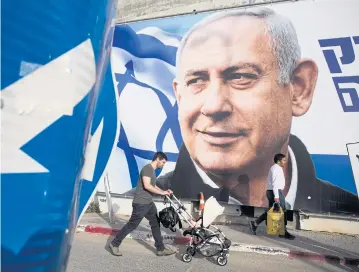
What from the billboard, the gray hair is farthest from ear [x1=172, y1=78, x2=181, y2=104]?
the gray hair

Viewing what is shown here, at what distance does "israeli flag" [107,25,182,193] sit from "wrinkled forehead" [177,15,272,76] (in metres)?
0.43

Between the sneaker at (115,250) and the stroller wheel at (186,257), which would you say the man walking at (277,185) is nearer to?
the stroller wheel at (186,257)

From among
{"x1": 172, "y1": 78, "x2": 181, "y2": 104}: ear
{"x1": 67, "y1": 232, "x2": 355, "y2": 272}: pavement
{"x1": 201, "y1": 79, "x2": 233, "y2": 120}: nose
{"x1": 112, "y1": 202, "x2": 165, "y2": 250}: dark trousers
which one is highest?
{"x1": 172, "y1": 78, "x2": 181, "y2": 104}: ear

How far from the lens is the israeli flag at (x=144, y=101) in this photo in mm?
8922

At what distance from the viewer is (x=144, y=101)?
364 inches

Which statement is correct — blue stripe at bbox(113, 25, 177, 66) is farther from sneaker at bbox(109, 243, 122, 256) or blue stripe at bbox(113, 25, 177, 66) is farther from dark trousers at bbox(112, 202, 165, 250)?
sneaker at bbox(109, 243, 122, 256)

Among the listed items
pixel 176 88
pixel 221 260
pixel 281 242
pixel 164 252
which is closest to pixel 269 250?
pixel 281 242

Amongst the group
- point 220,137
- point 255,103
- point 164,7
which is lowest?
point 220,137

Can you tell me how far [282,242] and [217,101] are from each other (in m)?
3.15

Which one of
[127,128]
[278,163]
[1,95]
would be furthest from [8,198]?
[127,128]

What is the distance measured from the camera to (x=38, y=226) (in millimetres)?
1188

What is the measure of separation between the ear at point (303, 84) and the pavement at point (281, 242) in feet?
8.08

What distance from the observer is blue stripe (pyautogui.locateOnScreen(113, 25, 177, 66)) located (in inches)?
353

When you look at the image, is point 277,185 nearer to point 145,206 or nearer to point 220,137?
point 220,137
